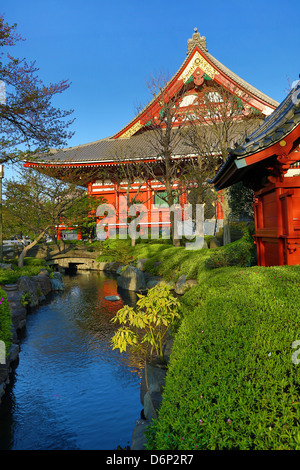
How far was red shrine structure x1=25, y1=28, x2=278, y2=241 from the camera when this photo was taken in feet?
71.5

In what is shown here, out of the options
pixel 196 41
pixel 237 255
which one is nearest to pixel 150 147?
pixel 196 41

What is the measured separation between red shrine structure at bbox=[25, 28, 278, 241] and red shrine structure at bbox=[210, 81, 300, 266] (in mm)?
13185

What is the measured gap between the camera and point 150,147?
23000 millimetres

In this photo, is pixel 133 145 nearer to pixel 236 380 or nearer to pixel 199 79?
pixel 199 79

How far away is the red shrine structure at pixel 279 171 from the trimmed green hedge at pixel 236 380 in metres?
2.55

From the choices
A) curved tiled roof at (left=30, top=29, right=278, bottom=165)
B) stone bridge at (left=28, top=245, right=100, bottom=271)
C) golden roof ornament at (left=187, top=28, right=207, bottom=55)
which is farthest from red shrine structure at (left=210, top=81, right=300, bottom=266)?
golden roof ornament at (left=187, top=28, right=207, bottom=55)

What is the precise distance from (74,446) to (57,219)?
14837 mm

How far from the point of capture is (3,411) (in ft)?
18.1

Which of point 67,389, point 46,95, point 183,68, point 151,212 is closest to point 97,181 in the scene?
point 151,212

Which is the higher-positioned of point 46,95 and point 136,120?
point 136,120

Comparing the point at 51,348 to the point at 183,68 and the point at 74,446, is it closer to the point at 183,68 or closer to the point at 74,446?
the point at 74,446

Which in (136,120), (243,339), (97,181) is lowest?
(243,339)

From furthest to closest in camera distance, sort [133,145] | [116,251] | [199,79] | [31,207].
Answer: [133,145] → [199,79] → [116,251] → [31,207]

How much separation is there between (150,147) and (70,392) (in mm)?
19114
